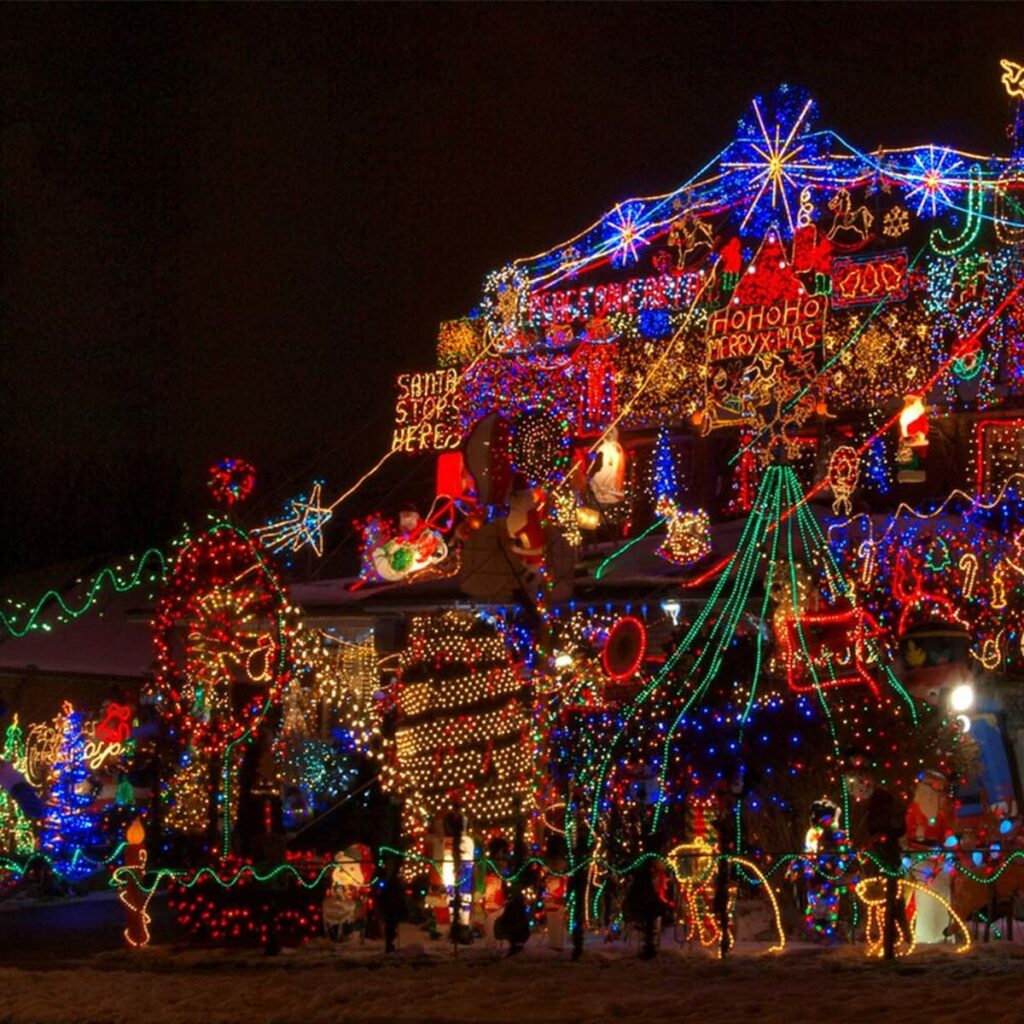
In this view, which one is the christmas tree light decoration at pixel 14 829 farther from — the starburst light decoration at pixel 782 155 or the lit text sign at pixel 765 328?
the starburst light decoration at pixel 782 155

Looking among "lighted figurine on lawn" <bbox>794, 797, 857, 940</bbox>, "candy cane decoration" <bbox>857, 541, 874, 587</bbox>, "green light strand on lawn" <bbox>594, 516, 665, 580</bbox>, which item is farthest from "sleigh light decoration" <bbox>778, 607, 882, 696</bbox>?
"green light strand on lawn" <bbox>594, 516, 665, 580</bbox>

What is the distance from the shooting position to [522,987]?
1155 centimetres

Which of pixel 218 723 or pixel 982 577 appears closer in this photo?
pixel 218 723

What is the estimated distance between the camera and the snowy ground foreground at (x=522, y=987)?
391 inches

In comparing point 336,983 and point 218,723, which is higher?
point 218,723

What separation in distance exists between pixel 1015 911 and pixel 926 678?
2.66 m

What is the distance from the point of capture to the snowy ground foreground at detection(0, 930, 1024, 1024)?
9.94 metres

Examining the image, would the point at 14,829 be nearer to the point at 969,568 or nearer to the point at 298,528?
the point at 298,528

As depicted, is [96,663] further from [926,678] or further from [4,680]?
[926,678]

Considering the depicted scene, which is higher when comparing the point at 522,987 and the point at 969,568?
the point at 969,568

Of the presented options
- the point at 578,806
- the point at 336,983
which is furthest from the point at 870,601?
the point at 336,983

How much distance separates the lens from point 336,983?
40.6 feet

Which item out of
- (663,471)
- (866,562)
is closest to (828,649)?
(866,562)

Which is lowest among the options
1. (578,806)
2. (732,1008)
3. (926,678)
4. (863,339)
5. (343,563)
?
(732,1008)
